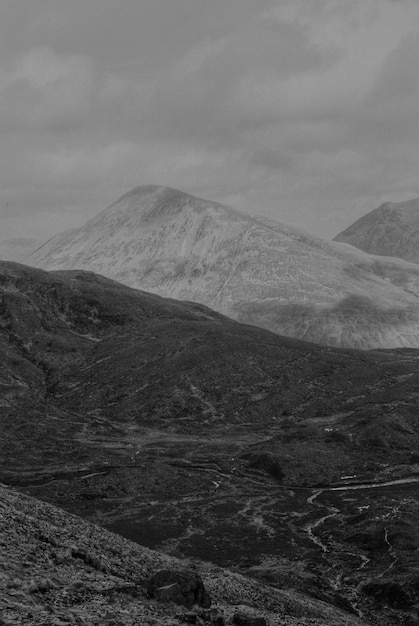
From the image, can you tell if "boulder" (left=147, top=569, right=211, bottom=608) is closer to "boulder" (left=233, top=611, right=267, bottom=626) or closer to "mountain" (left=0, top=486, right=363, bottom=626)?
"mountain" (left=0, top=486, right=363, bottom=626)

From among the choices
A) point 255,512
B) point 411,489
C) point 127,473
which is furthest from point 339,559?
point 127,473

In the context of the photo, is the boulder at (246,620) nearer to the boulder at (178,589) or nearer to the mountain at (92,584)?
the mountain at (92,584)

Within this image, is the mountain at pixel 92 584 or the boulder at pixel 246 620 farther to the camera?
the boulder at pixel 246 620

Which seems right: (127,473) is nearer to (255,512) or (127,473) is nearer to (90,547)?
(255,512)

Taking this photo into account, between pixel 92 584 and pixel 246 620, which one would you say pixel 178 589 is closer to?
pixel 246 620

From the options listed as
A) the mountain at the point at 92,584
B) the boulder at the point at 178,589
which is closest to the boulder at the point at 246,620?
the mountain at the point at 92,584

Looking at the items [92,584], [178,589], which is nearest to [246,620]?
[178,589]

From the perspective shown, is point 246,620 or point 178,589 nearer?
point 246,620

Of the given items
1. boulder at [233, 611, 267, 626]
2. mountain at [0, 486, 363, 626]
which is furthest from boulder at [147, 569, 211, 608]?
boulder at [233, 611, 267, 626]

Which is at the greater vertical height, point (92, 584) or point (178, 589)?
point (92, 584)

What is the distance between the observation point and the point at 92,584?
44.7 m

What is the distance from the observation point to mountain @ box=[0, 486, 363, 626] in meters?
37.4

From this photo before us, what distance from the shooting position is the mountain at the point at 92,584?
3738cm

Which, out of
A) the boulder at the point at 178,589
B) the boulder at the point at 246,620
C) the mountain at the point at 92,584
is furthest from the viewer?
the boulder at the point at 178,589
